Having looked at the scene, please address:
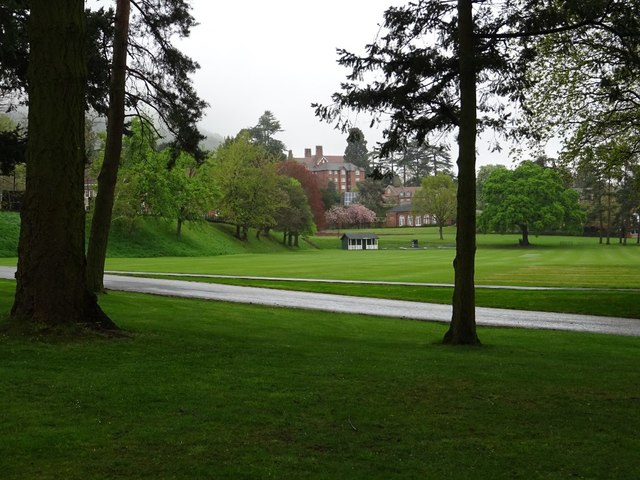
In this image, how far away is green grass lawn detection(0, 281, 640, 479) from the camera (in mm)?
4645

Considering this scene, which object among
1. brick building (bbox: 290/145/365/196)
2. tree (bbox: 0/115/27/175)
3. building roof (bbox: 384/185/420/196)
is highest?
brick building (bbox: 290/145/365/196)

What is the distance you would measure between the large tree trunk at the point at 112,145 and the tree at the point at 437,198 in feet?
325

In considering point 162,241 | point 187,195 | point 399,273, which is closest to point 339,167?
point 187,195

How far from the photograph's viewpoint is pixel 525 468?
187 inches

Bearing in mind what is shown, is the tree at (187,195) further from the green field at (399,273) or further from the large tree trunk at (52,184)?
the large tree trunk at (52,184)

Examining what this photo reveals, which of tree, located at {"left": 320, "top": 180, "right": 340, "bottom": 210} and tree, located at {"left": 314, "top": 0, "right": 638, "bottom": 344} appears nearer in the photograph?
tree, located at {"left": 314, "top": 0, "right": 638, "bottom": 344}

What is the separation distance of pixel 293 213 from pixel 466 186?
236 feet

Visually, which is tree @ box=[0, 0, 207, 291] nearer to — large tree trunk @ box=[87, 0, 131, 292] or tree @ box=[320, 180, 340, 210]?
large tree trunk @ box=[87, 0, 131, 292]

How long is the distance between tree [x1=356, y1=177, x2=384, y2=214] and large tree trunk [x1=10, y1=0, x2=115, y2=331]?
396 feet

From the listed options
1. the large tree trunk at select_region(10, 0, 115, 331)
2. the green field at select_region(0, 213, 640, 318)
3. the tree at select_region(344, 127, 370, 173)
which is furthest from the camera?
the tree at select_region(344, 127, 370, 173)

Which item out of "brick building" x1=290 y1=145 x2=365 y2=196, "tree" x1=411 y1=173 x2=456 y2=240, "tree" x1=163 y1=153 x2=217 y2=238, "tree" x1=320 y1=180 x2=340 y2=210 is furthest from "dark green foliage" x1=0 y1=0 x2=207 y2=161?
"brick building" x1=290 y1=145 x2=365 y2=196

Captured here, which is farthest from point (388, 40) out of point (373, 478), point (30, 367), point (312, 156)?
point (312, 156)

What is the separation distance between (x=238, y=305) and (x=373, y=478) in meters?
14.8

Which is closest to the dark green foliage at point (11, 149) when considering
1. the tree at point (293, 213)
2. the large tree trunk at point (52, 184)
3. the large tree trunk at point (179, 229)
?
the large tree trunk at point (52, 184)
